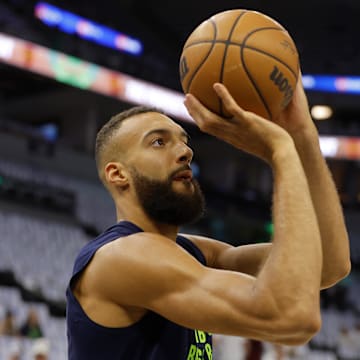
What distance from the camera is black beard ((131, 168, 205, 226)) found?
2254 mm

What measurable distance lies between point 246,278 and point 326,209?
544 mm

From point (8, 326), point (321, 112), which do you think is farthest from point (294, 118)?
point (321, 112)

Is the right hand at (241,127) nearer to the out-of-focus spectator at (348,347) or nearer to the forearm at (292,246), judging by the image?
the forearm at (292,246)

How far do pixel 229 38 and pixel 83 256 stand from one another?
33.9 inches

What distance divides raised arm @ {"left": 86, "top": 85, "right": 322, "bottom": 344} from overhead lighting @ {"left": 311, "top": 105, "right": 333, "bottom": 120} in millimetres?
22672

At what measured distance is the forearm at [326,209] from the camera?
2455 millimetres

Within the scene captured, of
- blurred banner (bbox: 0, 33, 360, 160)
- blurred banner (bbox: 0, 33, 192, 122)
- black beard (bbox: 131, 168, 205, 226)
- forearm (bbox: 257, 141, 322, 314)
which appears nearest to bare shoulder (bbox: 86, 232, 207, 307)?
black beard (bbox: 131, 168, 205, 226)

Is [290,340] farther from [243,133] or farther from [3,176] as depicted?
[3,176]

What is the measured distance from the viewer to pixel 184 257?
213 cm

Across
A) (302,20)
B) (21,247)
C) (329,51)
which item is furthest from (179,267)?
(329,51)

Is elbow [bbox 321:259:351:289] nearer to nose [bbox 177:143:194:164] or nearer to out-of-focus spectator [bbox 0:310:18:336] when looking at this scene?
nose [bbox 177:143:194:164]

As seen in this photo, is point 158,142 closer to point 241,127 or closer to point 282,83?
point 241,127

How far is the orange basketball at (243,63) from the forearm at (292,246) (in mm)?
238

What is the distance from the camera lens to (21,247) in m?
14.5
